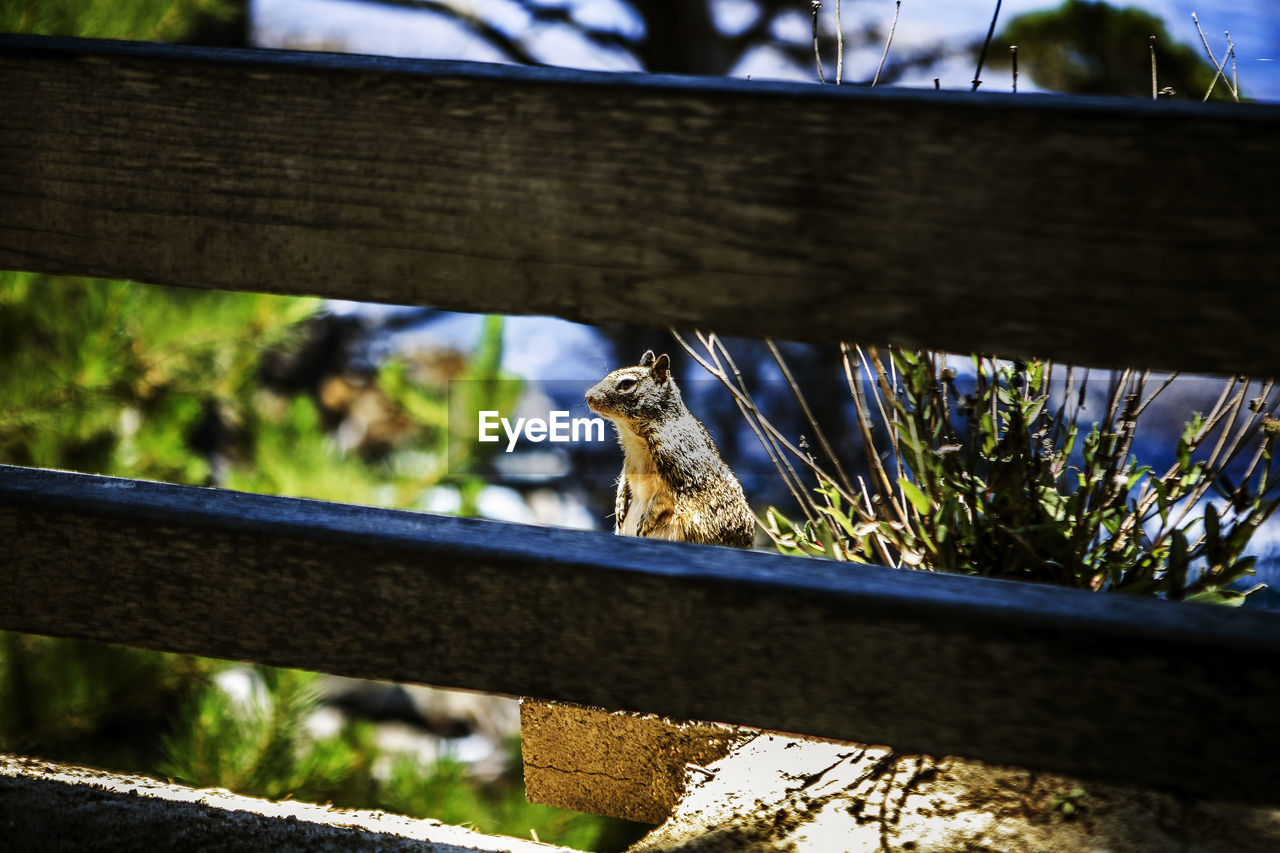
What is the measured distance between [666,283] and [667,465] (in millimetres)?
703

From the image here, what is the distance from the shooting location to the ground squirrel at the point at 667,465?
117 centimetres

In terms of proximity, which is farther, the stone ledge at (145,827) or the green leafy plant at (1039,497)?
the green leafy plant at (1039,497)

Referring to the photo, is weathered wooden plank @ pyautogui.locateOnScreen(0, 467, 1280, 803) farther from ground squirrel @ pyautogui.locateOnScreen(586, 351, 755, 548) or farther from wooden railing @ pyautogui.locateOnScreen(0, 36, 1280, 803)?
ground squirrel @ pyautogui.locateOnScreen(586, 351, 755, 548)

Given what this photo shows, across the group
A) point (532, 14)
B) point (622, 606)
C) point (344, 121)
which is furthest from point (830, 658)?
point (532, 14)

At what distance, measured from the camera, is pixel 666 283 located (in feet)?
1.68

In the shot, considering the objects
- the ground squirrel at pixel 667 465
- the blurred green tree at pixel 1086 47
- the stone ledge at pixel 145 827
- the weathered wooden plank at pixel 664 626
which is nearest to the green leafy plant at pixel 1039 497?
the ground squirrel at pixel 667 465

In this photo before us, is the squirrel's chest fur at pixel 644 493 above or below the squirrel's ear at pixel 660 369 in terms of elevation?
below

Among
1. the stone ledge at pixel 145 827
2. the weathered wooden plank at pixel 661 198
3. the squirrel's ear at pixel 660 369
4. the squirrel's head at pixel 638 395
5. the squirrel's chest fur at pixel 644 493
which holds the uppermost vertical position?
the weathered wooden plank at pixel 661 198

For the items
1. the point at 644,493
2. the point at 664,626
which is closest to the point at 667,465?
the point at 644,493

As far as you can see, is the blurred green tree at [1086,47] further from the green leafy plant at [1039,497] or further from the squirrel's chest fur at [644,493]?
the squirrel's chest fur at [644,493]

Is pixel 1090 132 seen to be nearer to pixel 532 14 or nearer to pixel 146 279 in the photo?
pixel 146 279

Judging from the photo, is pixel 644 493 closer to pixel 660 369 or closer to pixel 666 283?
pixel 660 369

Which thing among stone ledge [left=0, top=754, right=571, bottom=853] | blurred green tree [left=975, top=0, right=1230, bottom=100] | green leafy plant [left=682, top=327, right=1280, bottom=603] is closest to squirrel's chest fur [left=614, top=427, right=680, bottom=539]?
green leafy plant [left=682, top=327, right=1280, bottom=603]

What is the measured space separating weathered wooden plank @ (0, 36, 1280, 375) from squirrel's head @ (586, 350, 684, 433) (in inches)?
24.1
